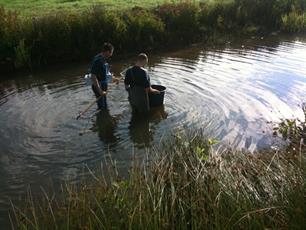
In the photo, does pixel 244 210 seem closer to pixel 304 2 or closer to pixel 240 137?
pixel 240 137

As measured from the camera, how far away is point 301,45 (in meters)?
21.4

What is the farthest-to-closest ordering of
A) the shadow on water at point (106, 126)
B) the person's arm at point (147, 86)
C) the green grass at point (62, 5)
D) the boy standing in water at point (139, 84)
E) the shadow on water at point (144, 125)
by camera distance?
the green grass at point (62, 5) → the person's arm at point (147, 86) → the boy standing in water at point (139, 84) → the shadow on water at point (106, 126) → the shadow on water at point (144, 125)

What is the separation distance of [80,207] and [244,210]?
86.6 inches

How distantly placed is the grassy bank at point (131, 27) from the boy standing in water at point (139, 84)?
266 inches

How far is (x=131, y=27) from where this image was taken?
63.1ft

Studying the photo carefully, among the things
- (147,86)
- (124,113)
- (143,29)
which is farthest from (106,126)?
(143,29)

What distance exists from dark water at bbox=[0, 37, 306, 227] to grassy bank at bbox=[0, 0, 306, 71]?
1.11 metres

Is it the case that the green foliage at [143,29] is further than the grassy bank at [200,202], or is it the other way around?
the green foliage at [143,29]

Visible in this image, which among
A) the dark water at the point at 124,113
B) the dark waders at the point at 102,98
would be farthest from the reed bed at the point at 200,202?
the dark waders at the point at 102,98

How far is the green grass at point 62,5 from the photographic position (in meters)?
22.3

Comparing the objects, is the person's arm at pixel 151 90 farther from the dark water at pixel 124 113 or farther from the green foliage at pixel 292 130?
the green foliage at pixel 292 130

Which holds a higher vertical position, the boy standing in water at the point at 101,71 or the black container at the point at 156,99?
the boy standing in water at the point at 101,71

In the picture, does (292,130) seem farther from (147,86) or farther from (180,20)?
(180,20)

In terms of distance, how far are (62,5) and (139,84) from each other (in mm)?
14209
